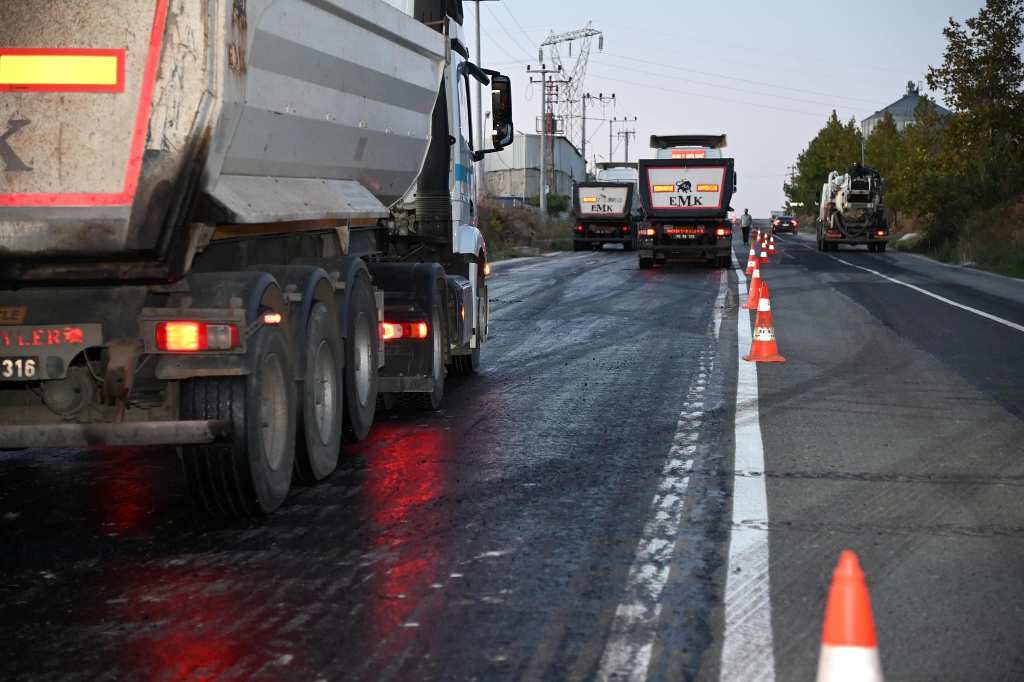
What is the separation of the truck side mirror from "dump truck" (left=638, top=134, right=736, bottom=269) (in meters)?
23.7

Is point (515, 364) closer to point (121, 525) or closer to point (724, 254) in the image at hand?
point (121, 525)

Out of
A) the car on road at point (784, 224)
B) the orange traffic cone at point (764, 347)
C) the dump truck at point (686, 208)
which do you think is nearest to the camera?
the orange traffic cone at point (764, 347)

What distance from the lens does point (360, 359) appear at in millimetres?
8703

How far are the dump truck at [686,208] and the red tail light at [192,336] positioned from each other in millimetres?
29769

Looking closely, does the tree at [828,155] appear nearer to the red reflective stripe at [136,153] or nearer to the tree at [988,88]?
the tree at [988,88]

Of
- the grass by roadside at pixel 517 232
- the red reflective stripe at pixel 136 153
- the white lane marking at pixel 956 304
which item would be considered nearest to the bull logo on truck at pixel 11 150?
the red reflective stripe at pixel 136 153

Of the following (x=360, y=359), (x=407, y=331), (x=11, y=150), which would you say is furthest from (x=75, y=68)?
(x=407, y=331)

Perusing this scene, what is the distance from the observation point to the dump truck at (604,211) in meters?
54.8

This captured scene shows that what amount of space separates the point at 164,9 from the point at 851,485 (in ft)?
14.0

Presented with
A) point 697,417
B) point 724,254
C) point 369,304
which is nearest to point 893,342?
point 697,417

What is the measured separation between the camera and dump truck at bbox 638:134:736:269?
117ft

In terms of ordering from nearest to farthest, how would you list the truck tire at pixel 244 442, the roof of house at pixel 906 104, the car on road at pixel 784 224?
the truck tire at pixel 244 442 → the car on road at pixel 784 224 → the roof of house at pixel 906 104

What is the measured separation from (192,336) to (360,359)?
2.65 metres

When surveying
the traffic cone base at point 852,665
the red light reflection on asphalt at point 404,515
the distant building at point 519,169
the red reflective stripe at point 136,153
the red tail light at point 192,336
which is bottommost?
the red light reflection on asphalt at point 404,515
